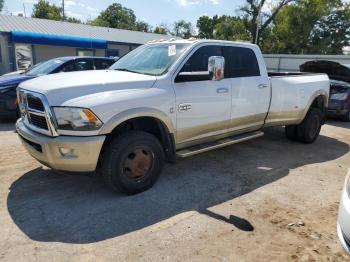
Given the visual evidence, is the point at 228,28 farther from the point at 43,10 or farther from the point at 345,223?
the point at 345,223

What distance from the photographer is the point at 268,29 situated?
154 ft

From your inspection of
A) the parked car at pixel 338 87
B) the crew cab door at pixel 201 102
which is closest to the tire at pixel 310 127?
the crew cab door at pixel 201 102

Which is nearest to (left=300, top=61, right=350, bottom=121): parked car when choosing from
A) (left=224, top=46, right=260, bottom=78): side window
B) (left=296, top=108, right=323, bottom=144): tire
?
(left=296, top=108, right=323, bottom=144): tire

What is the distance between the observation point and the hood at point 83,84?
3535 millimetres

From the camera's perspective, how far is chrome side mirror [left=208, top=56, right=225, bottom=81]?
4.12 m

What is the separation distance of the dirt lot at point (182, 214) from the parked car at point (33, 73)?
2.47m

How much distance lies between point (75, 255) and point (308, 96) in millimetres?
5353

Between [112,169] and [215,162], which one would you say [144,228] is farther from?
[215,162]

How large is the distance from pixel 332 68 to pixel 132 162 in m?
8.96

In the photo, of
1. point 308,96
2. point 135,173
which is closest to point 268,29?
point 308,96

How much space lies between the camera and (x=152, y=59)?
15.5 feet

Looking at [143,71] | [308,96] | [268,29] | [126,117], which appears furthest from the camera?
[268,29]

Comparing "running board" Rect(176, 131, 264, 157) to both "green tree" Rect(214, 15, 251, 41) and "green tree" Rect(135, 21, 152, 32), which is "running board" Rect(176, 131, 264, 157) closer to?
"green tree" Rect(214, 15, 251, 41)

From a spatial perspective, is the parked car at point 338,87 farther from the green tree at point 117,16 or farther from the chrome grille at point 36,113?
the green tree at point 117,16
